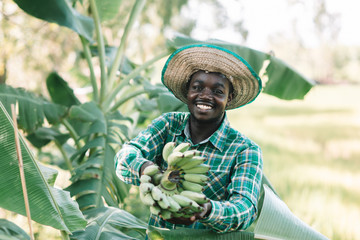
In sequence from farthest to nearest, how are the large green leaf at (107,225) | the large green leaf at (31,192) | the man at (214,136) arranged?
the large green leaf at (107,225) → the large green leaf at (31,192) → the man at (214,136)

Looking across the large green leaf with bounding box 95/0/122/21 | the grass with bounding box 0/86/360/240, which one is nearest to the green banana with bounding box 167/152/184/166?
the grass with bounding box 0/86/360/240

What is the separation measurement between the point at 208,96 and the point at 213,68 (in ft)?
0.45

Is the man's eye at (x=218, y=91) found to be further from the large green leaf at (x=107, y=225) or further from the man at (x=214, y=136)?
the large green leaf at (x=107, y=225)

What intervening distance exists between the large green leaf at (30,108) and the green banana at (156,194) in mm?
1977

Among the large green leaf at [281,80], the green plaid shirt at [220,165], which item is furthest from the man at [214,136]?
the large green leaf at [281,80]

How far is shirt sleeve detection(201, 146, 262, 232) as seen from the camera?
1250 mm

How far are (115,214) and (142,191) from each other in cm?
99

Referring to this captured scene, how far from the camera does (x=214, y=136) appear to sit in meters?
1.49

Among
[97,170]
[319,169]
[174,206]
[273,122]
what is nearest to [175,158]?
[174,206]

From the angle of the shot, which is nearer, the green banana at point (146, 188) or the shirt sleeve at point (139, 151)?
the green banana at point (146, 188)

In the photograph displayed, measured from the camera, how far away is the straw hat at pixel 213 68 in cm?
150

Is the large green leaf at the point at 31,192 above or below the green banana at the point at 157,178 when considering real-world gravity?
below

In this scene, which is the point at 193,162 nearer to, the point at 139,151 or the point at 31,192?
the point at 139,151

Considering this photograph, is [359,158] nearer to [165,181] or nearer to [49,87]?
[49,87]
